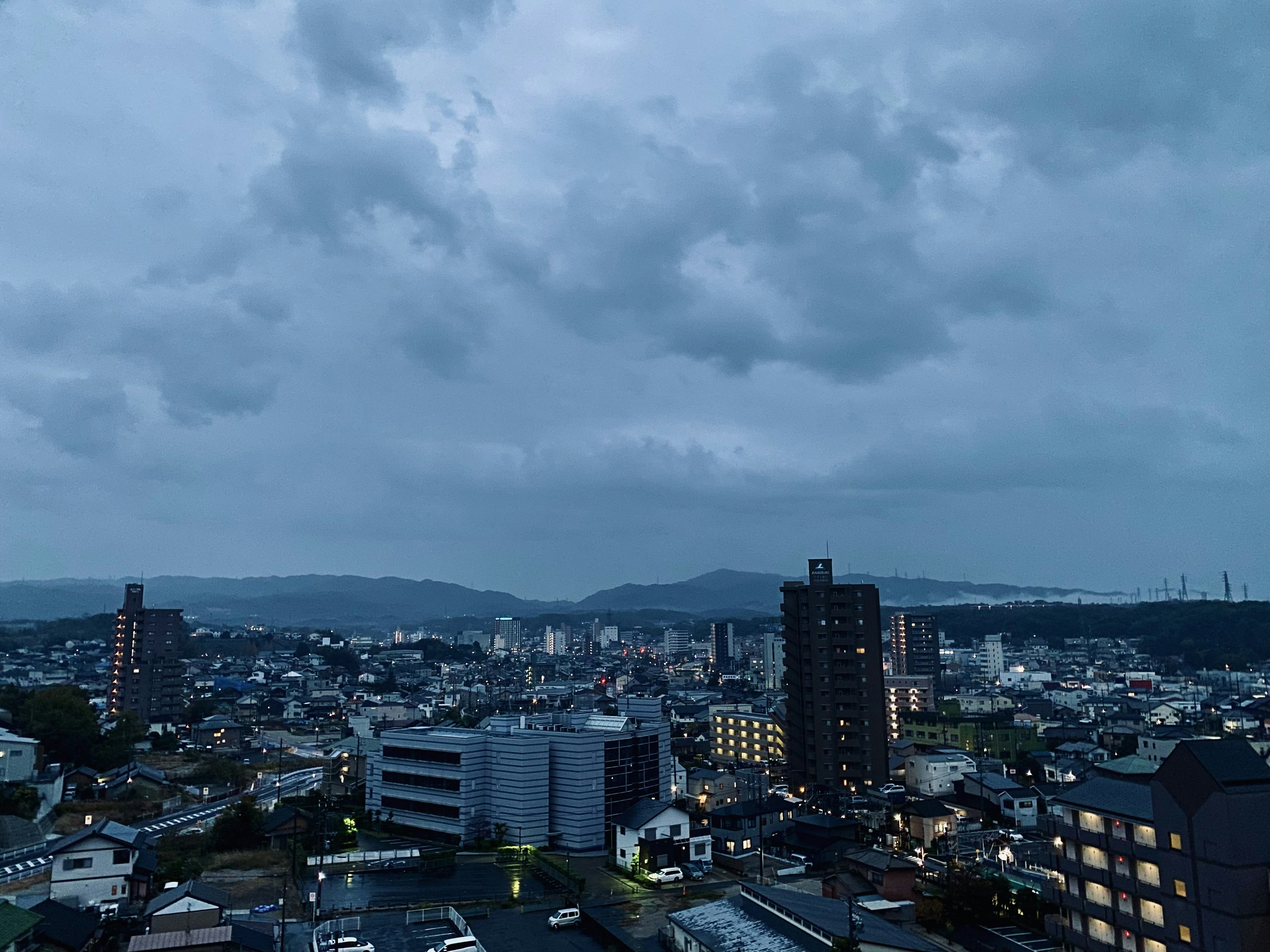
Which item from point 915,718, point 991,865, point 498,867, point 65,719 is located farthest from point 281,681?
point 991,865

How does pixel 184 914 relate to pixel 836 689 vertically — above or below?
below

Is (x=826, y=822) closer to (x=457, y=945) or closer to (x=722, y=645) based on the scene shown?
(x=457, y=945)

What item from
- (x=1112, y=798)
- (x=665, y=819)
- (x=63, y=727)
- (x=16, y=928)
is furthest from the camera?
(x=63, y=727)

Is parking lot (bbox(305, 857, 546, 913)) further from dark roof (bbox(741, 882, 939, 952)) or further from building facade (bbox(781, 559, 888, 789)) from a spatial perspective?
building facade (bbox(781, 559, 888, 789))

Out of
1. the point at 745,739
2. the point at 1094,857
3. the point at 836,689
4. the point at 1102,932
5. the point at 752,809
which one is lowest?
the point at 745,739

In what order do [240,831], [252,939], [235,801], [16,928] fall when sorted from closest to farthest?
1. [16,928]
2. [252,939]
3. [240,831]
4. [235,801]

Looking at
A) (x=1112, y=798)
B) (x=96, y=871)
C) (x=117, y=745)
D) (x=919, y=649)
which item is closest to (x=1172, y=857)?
(x=1112, y=798)

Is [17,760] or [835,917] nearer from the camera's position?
[835,917]
